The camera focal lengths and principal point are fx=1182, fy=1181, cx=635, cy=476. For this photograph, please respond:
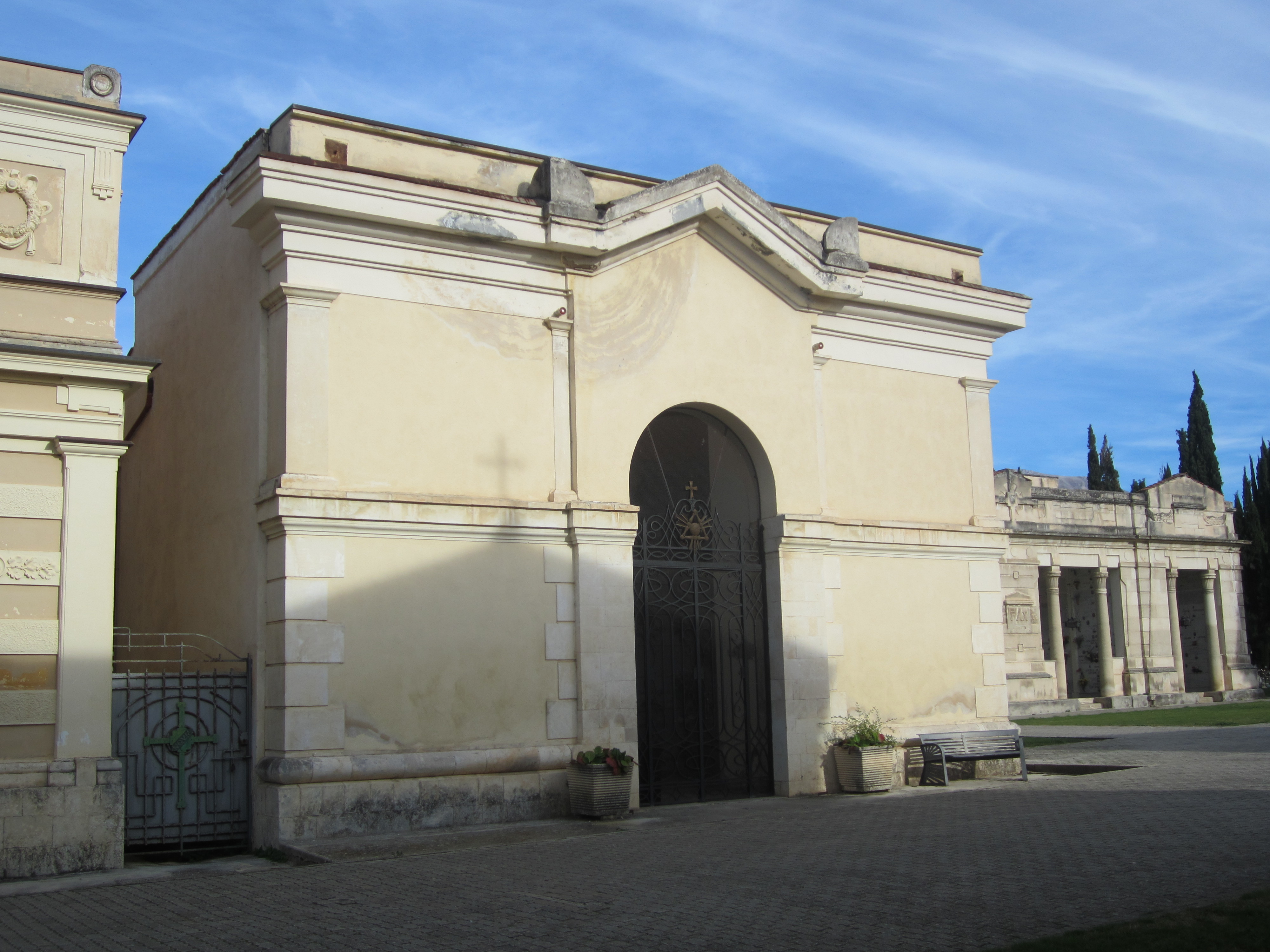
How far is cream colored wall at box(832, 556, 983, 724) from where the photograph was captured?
14.0 m

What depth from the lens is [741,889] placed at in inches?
306

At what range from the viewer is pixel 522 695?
11.6 meters

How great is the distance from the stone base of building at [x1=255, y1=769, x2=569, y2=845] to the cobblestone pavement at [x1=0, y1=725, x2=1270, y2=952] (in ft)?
3.00

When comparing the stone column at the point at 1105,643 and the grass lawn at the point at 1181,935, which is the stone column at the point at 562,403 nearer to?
the grass lawn at the point at 1181,935

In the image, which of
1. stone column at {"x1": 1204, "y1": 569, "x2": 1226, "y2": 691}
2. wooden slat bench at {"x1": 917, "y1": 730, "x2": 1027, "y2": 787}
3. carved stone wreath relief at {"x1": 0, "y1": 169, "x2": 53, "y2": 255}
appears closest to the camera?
carved stone wreath relief at {"x1": 0, "y1": 169, "x2": 53, "y2": 255}

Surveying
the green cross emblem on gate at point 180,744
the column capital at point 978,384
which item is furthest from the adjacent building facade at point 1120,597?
the green cross emblem on gate at point 180,744

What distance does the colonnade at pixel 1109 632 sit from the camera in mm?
34281

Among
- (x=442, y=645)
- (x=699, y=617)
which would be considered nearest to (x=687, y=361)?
(x=699, y=617)

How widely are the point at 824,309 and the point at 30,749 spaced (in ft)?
31.8

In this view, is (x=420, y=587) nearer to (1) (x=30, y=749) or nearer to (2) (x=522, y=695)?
(2) (x=522, y=695)

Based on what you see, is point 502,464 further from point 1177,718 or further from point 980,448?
point 1177,718

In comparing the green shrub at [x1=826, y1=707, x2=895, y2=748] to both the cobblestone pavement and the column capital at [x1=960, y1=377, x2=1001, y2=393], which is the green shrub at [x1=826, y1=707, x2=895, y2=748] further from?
the column capital at [x1=960, y1=377, x2=1001, y2=393]

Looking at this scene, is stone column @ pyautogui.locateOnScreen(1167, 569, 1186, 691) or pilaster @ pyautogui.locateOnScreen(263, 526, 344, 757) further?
stone column @ pyautogui.locateOnScreen(1167, 569, 1186, 691)

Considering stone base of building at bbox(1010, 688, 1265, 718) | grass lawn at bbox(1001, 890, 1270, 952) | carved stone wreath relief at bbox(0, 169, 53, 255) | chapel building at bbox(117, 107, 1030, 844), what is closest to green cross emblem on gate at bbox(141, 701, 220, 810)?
chapel building at bbox(117, 107, 1030, 844)
